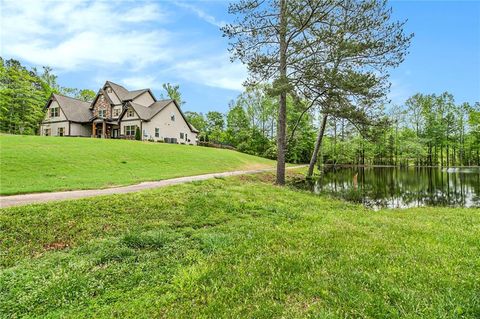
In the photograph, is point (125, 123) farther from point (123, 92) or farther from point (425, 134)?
point (425, 134)

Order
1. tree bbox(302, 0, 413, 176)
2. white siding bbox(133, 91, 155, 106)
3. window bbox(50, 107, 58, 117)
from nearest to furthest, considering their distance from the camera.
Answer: tree bbox(302, 0, 413, 176)
window bbox(50, 107, 58, 117)
white siding bbox(133, 91, 155, 106)

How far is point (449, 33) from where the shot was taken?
551 inches

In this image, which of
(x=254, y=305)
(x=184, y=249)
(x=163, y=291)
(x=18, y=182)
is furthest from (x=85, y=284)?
(x=18, y=182)

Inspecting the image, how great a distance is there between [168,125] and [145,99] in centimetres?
625

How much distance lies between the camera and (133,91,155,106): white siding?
138ft

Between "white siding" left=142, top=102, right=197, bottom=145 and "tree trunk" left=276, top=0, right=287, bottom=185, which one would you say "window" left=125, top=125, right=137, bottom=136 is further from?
"tree trunk" left=276, top=0, right=287, bottom=185

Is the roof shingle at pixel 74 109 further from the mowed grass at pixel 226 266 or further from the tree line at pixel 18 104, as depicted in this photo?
the mowed grass at pixel 226 266

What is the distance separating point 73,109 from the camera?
40781 millimetres

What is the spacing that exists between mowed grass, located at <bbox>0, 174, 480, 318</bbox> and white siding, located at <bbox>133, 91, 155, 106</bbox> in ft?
123

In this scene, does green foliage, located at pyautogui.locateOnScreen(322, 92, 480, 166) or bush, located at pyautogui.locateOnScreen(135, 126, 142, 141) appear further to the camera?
green foliage, located at pyautogui.locateOnScreen(322, 92, 480, 166)

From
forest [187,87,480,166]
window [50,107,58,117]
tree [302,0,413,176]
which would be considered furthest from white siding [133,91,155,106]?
tree [302,0,413,176]

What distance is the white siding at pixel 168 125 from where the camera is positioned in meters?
39.5

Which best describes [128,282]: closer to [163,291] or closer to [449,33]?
[163,291]

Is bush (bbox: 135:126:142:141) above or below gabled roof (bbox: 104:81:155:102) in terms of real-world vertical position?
below
